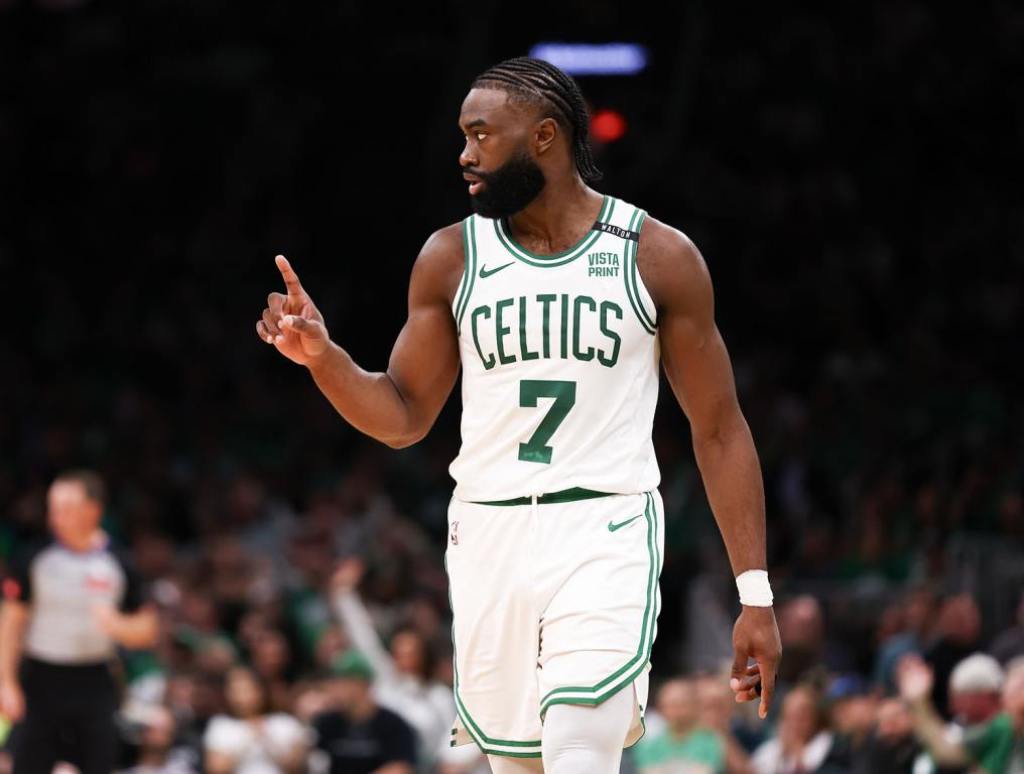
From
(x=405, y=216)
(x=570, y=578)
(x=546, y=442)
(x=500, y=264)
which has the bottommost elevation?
(x=570, y=578)

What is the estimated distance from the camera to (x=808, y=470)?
14.0 metres

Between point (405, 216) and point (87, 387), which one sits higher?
point (405, 216)

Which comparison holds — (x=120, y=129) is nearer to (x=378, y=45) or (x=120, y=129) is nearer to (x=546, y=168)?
(x=378, y=45)

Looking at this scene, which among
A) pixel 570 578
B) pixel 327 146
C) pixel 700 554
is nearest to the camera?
pixel 570 578

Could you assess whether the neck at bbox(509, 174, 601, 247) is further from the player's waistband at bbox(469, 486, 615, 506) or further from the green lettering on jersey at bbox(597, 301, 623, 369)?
the player's waistband at bbox(469, 486, 615, 506)

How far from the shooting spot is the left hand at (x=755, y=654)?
4625 mm

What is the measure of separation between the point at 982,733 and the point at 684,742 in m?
1.74

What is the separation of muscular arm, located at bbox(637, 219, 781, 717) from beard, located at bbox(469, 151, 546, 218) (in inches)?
11.6

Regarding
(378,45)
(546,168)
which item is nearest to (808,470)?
(378,45)

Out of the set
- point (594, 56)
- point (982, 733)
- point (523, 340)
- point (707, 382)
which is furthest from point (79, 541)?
point (594, 56)

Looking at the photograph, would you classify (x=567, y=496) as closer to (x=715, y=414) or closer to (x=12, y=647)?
(x=715, y=414)

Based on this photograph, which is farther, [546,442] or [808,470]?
[808,470]

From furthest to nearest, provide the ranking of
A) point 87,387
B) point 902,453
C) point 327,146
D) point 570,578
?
point 327,146, point 87,387, point 902,453, point 570,578

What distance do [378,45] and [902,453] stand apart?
215 inches
